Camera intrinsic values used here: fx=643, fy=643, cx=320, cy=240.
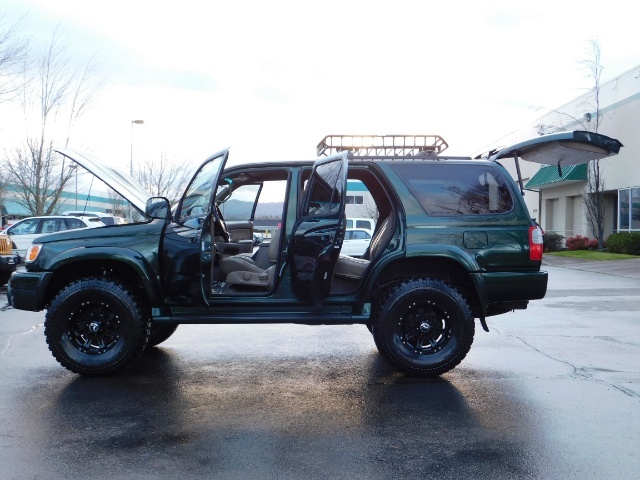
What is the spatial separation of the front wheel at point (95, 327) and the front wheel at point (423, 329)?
87.1 inches

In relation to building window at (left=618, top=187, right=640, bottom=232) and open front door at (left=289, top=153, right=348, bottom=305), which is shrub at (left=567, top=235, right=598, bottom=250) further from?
open front door at (left=289, top=153, right=348, bottom=305)

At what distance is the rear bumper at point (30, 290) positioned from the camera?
5867mm

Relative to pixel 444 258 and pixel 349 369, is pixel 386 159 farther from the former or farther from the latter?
pixel 349 369

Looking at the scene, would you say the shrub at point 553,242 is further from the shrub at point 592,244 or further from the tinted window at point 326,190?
the tinted window at point 326,190

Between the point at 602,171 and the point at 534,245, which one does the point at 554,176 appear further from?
the point at 534,245

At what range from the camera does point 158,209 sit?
584 centimetres

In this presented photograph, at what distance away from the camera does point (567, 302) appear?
38.3 ft

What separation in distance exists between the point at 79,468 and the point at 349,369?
10.0 feet

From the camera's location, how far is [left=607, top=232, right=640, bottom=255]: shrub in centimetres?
2428

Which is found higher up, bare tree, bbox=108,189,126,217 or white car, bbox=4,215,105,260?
bare tree, bbox=108,189,126,217

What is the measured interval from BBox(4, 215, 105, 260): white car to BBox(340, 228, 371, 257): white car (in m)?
8.43

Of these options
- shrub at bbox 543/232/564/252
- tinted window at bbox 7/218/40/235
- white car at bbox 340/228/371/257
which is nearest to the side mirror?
tinted window at bbox 7/218/40/235

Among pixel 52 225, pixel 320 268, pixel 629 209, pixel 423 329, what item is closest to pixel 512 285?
pixel 423 329

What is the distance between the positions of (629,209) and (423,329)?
2354cm
